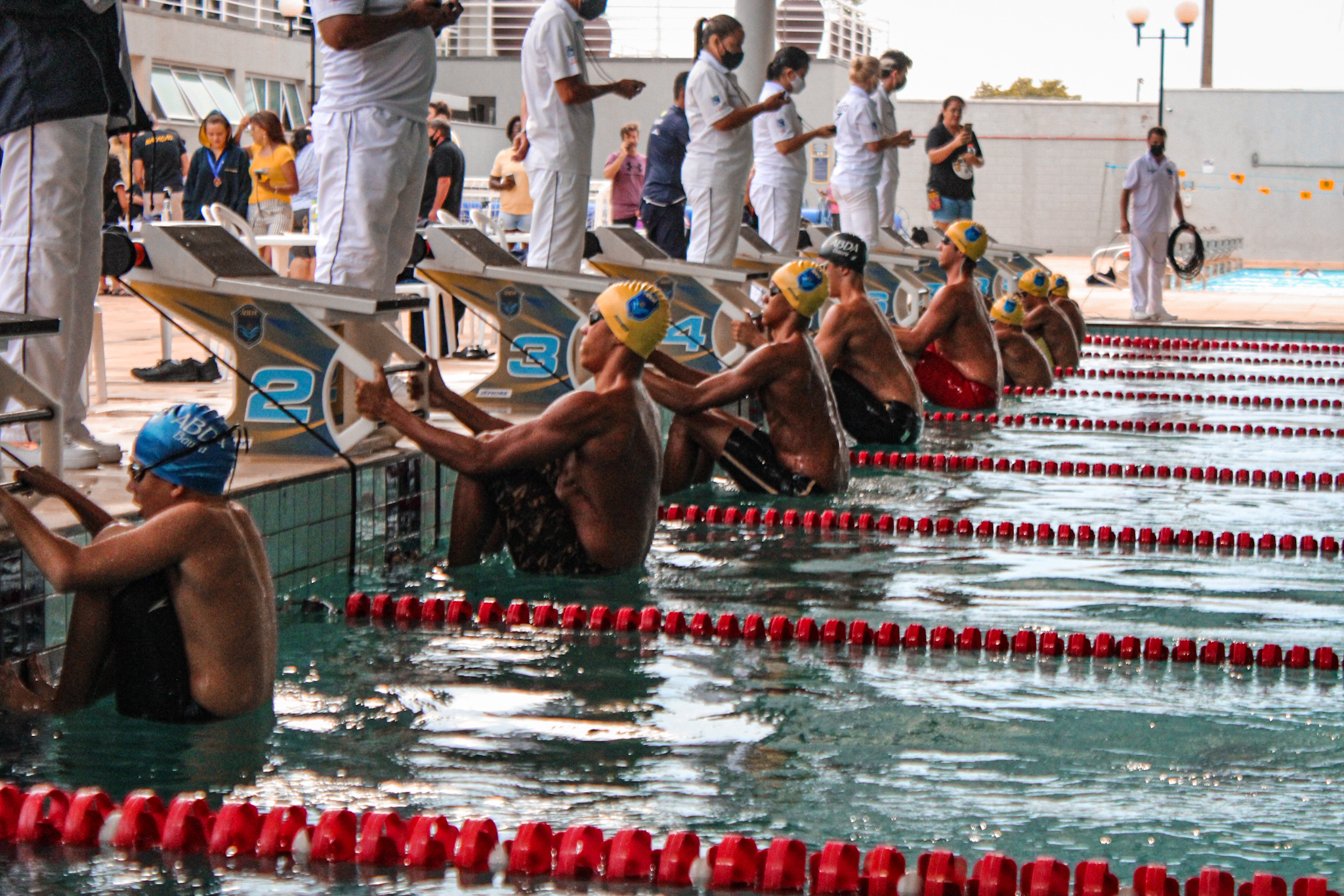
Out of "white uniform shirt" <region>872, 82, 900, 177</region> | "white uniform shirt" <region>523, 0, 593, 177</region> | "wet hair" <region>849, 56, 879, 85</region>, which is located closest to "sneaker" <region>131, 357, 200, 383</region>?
"white uniform shirt" <region>523, 0, 593, 177</region>

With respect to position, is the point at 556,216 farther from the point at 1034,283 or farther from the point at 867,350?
the point at 1034,283

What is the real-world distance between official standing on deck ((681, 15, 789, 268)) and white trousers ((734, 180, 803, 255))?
1.20 meters

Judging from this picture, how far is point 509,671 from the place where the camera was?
3873 mm

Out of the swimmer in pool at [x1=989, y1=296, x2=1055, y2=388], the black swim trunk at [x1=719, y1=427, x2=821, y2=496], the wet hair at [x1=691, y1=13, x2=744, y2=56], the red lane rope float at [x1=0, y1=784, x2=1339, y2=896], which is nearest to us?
the red lane rope float at [x1=0, y1=784, x2=1339, y2=896]

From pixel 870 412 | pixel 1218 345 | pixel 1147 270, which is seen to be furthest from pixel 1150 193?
pixel 870 412

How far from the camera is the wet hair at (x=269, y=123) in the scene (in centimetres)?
951

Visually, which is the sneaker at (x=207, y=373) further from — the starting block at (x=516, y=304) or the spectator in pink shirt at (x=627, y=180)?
the spectator in pink shirt at (x=627, y=180)

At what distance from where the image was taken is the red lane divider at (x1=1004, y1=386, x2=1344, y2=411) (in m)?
9.88

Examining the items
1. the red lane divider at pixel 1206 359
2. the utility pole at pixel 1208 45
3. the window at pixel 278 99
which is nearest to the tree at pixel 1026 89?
the utility pole at pixel 1208 45

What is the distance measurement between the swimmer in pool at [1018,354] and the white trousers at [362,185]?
5.25 m

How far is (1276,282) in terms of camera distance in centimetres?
2339

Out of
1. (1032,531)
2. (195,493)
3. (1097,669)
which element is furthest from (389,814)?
(1032,531)

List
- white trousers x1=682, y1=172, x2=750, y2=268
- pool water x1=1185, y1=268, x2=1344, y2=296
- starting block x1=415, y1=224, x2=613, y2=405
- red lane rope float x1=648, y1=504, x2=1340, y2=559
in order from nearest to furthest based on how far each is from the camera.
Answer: red lane rope float x1=648, y1=504, x2=1340, y2=559
starting block x1=415, y1=224, x2=613, y2=405
white trousers x1=682, y1=172, x2=750, y2=268
pool water x1=1185, y1=268, x2=1344, y2=296

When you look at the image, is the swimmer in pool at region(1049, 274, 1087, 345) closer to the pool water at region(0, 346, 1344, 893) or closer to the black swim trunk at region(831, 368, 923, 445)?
the black swim trunk at region(831, 368, 923, 445)
